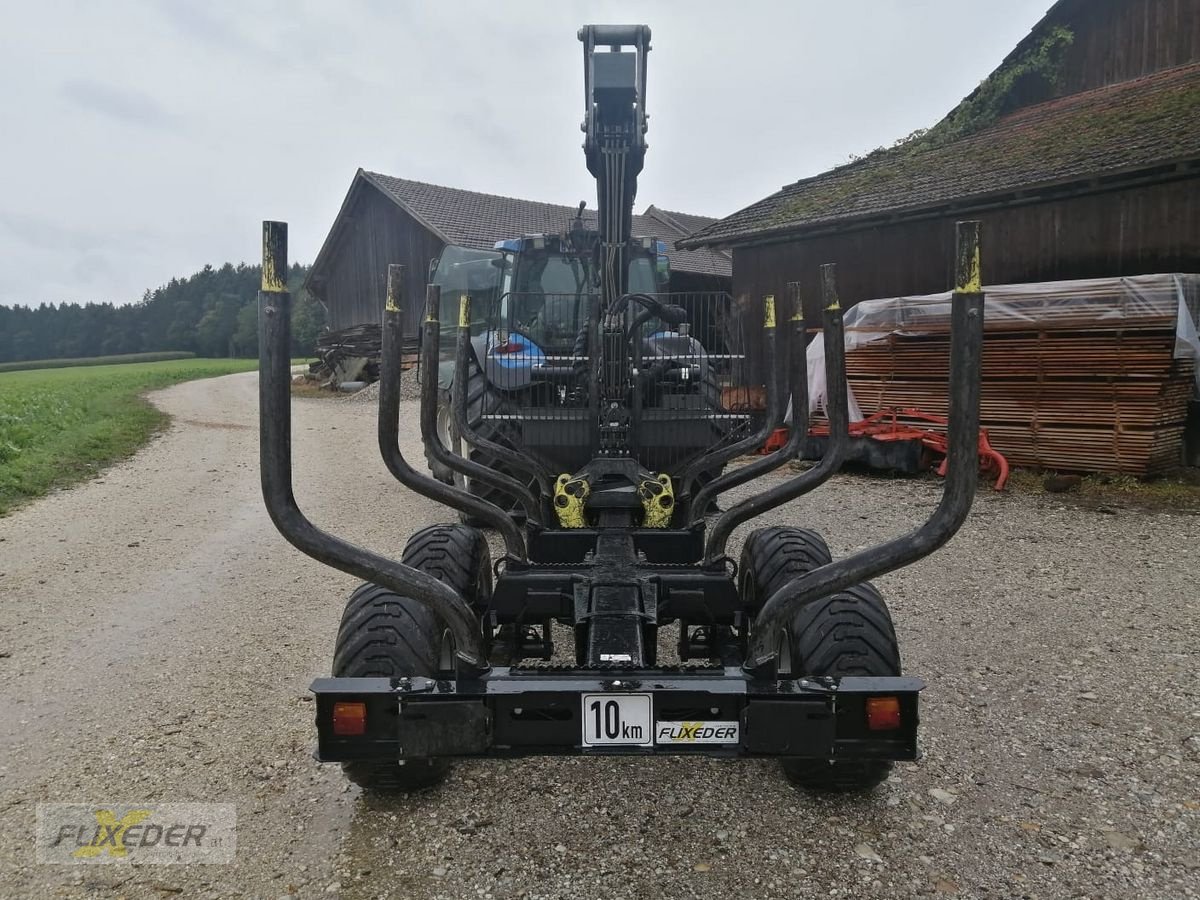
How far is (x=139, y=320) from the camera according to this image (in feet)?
264

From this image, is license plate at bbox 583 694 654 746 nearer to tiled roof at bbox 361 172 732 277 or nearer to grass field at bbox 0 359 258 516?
grass field at bbox 0 359 258 516

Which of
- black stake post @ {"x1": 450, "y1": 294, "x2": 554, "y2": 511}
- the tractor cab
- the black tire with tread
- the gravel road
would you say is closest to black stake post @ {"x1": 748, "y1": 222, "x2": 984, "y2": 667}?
the black tire with tread

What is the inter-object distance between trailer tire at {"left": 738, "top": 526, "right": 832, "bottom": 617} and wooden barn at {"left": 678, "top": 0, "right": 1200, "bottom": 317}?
8.79 m

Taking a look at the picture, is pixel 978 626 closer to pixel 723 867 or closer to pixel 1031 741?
pixel 1031 741

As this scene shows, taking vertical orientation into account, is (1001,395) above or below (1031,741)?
above

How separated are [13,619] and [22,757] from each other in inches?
86.1

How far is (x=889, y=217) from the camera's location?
1255 centimetres

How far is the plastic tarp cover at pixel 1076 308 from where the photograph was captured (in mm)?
8500

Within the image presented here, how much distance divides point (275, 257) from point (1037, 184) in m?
11.2

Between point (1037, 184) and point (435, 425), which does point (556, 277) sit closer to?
point (435, 425)

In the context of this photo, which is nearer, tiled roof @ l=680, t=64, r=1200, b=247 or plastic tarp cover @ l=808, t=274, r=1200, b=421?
plastic tarp cover @ l=808, t=274, r=1200, b=421

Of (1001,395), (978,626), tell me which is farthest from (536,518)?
(1001,395)

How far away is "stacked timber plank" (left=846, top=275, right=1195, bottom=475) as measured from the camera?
28.2 feet

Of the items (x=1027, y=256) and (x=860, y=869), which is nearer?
(x=860, y=869)
